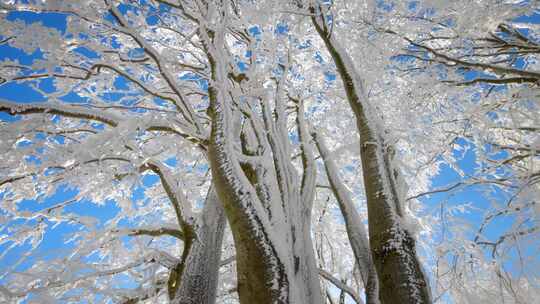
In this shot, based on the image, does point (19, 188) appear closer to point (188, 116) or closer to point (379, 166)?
point (188, 116)

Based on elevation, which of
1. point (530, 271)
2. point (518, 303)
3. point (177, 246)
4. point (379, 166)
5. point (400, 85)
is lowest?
point (518, 303)

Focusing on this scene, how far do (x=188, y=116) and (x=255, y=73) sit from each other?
3.48 feet

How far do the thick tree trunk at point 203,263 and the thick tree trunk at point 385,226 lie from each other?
1.59 metres

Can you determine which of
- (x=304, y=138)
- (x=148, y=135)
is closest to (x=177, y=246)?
(x=148, y=135)

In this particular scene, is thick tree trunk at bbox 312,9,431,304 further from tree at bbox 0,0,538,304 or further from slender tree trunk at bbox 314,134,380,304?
slender tree trunk at bbox 314,134,380,304

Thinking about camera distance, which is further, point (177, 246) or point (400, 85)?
point (177, 246)

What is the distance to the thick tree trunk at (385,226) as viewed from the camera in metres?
2.37

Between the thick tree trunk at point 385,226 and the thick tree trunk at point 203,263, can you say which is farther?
the thick tree trunk at point 203,263

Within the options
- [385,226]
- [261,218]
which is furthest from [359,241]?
[261,218]

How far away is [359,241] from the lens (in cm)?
366

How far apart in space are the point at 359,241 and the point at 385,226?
111 cm

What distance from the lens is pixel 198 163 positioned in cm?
588

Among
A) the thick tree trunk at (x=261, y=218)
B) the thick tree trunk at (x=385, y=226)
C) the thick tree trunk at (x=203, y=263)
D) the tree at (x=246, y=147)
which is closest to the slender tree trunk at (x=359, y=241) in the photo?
the tree at (x=246, y=147)

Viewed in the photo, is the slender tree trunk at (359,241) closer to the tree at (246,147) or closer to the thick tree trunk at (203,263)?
the tree at (246,147)
